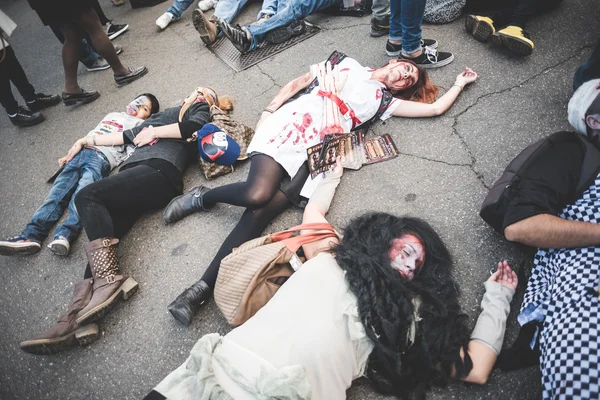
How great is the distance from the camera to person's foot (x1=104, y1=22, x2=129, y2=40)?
515 centimetres

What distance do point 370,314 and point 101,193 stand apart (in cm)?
185

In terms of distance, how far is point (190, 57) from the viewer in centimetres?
434

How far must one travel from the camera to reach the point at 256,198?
230cm

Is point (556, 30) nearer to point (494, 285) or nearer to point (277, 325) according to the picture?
point (494, 285)

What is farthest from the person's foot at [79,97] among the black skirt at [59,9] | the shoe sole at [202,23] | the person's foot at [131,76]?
the shoe sole at [202,23]

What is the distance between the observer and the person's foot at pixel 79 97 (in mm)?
3970

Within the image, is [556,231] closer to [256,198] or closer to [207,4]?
[256,198]

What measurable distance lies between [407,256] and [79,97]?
3950 millimetres

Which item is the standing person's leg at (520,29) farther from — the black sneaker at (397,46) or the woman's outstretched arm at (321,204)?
the woman's outstretched arm at (321,204)

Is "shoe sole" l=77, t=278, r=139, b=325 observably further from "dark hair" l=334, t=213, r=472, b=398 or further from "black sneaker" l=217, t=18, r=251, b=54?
"black sneaker" l=217, t=18, r=251, b=54

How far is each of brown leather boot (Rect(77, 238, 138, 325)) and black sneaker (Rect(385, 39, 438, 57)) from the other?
284 cm

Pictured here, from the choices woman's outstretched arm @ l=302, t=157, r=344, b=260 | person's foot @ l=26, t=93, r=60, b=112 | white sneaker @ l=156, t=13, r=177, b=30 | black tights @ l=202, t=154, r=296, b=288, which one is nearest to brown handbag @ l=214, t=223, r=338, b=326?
woman's outstretched arm @ l=302, t=157, r=344, b=260

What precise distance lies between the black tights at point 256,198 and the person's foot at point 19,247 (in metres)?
1.36

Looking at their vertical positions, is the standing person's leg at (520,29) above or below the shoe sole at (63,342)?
above
